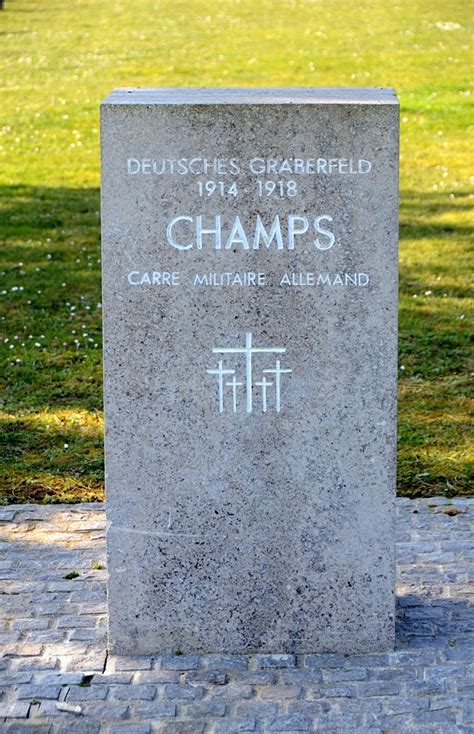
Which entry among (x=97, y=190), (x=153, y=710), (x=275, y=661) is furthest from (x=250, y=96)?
(x=97, y=190)

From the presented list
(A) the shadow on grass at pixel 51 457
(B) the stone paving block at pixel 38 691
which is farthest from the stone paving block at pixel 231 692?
(A) the shadow on grass at pixel 51 457

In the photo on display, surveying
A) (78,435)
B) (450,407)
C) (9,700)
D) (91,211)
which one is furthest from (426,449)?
(91,211)

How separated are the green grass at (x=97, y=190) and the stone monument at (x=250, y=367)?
5.40 ft

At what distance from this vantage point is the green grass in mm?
6871

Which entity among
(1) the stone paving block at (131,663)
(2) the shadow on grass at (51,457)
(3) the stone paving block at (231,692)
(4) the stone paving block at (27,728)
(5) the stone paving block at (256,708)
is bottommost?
(4) the stone paving block at (27,728)

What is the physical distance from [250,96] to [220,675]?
201cm

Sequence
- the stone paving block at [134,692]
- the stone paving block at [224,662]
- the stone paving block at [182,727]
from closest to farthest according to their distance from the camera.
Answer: the stone paving block at [182,727]
the stone paving block at [134,692]
the stone paving block at [224,662]

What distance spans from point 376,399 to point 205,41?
25162mm

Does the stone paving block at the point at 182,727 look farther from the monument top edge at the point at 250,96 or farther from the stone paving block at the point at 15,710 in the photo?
the monument top edge at the point at 250,96

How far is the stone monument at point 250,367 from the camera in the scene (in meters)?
4.27

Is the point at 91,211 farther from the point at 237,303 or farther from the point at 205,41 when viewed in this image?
the point at 205,41

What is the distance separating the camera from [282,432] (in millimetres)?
4480

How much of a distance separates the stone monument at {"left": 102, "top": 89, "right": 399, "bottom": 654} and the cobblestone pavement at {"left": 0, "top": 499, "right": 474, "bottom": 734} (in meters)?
0.13

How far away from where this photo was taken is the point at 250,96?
4.46 metres
